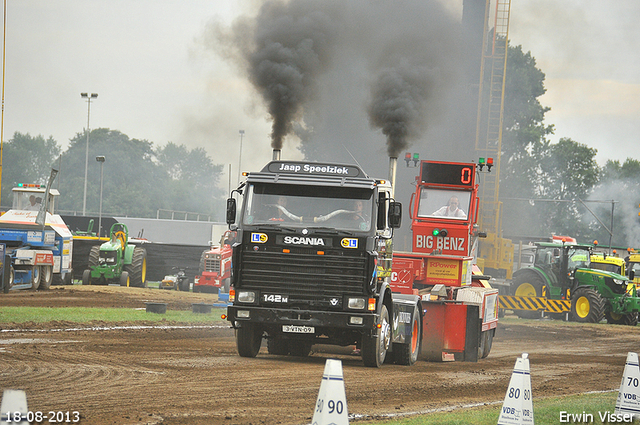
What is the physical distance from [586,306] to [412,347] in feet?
56.8

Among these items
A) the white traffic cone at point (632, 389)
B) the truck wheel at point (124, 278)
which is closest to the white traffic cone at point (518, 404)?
the white traffic cone at point (632, 389)

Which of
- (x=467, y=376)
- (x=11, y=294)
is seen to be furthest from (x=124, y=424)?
(x=11, y=294)

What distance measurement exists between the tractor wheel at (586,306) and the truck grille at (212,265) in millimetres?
13299

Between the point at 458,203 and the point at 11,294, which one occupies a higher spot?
the point at 458,203

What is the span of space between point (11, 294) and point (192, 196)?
94.9 meters

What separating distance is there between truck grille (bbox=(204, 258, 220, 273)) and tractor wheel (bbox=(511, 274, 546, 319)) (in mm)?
11218

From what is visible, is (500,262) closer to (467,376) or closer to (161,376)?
(467,376)

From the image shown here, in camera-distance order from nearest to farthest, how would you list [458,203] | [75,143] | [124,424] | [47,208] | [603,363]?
[124,424]
[603,363]
[458,203]
[47,208]
[75,143]

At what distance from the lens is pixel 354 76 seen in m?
39.5

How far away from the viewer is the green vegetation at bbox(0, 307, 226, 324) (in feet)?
57.6

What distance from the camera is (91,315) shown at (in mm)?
19219

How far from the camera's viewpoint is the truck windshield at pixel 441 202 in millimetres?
17469

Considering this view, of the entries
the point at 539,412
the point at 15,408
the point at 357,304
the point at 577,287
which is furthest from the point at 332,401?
the point at 577,287

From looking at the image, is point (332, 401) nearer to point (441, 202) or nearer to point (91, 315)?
point (441, 202)
